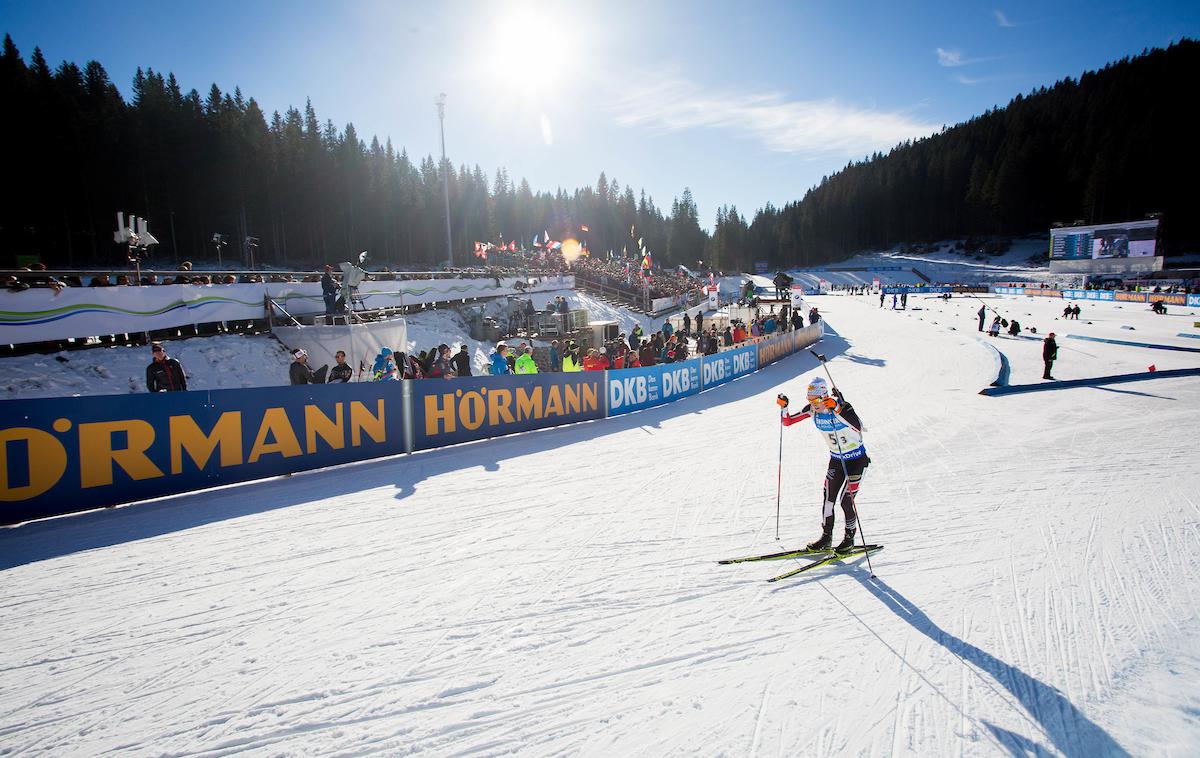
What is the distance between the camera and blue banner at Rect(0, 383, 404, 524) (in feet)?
20.5

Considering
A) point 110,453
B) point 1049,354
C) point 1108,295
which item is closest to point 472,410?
point 110,453

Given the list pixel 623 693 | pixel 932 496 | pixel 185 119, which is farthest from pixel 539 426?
pixel 185 119

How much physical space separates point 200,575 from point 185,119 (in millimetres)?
46920

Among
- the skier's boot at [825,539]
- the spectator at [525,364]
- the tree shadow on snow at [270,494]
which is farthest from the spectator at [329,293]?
the skier's boot at [825,539]

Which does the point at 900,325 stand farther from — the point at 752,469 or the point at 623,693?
the point at 623,693

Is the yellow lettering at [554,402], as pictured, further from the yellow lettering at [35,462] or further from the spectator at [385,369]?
the yellow lettering at [35,462]

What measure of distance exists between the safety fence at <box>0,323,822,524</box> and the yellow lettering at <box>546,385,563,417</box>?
0.02m

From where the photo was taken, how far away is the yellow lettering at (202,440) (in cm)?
713

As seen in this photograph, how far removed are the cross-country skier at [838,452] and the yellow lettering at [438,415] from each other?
618 cm

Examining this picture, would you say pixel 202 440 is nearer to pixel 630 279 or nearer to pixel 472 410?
pixel 472 410

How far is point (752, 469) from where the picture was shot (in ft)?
29.1

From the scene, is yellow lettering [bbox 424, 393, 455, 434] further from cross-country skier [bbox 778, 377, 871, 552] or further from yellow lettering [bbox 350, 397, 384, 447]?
cross-country skier [bbox 778, 377, 871, 552]

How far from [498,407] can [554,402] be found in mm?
1409

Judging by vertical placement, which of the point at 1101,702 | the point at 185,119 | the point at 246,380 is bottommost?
the point at 1101,702
